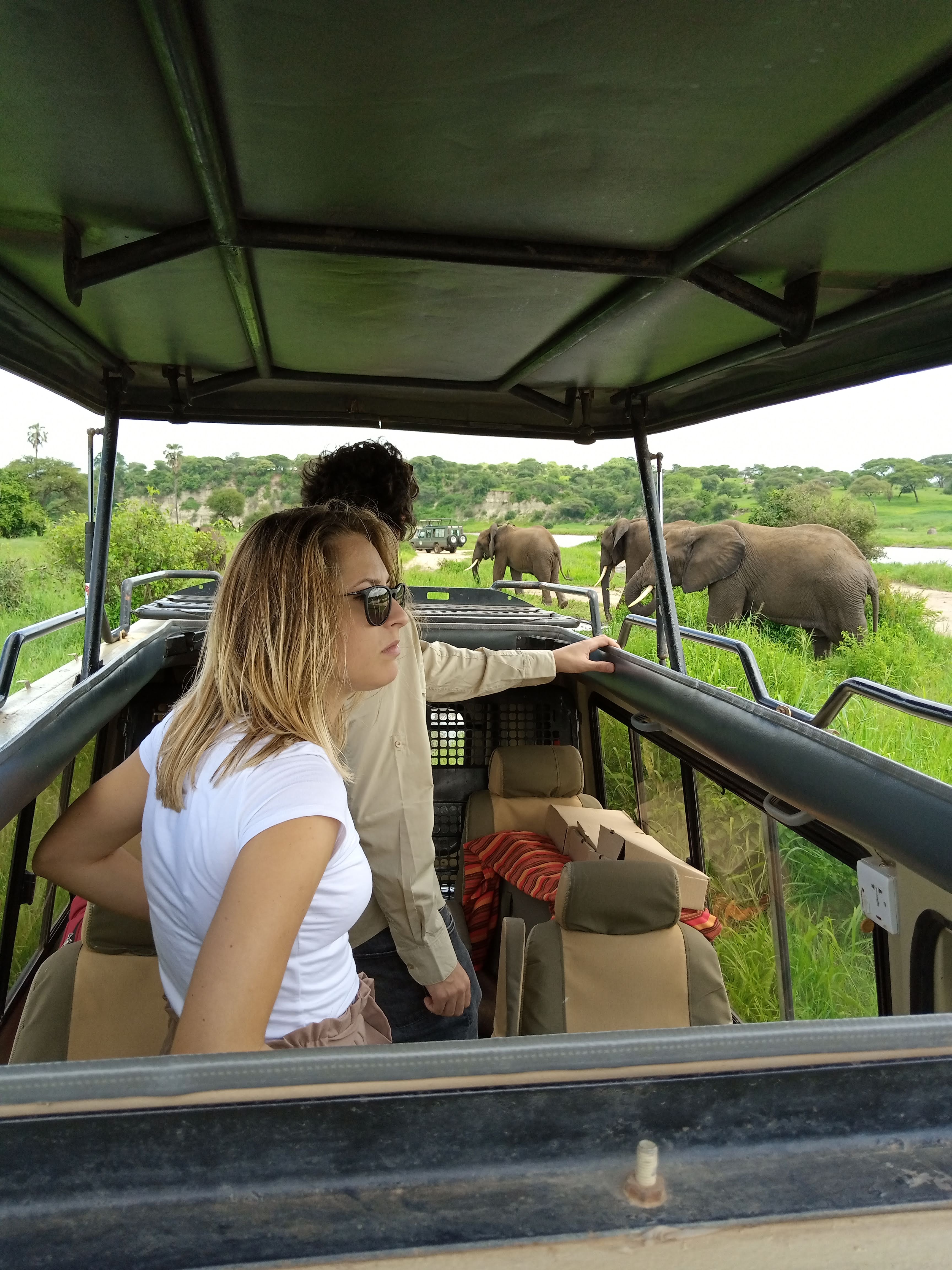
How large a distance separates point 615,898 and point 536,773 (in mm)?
1412

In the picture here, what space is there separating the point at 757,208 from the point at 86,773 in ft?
9.70

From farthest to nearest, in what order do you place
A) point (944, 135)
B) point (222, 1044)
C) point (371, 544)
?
point (371, 544) < point (944, 135) < point (222, 1044)

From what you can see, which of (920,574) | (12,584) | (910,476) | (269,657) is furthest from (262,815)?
(910,476)

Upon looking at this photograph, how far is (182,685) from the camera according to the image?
3770 mm

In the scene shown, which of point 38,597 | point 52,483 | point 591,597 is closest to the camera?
point 591,597

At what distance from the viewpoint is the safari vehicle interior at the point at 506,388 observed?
715 mm

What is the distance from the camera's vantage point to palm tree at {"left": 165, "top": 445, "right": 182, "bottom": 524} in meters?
10.0

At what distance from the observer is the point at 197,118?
A: 4.22 feet

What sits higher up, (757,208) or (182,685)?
(757,208)

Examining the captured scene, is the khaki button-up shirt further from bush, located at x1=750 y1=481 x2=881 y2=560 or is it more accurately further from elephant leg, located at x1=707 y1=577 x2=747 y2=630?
bush, located at x1=750 y1=481 x2=881 y2=560

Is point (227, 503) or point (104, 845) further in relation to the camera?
point (227, 503)

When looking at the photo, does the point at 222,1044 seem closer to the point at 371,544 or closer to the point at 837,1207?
the point at 837,1207

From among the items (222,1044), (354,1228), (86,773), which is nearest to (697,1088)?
(354,1228)

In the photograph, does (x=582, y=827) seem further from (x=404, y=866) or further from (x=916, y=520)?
(x=916, y=520)
